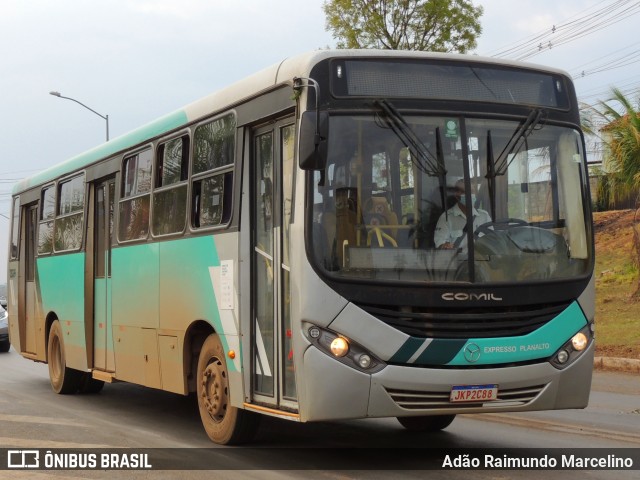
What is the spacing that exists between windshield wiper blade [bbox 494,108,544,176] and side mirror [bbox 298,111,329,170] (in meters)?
1.43

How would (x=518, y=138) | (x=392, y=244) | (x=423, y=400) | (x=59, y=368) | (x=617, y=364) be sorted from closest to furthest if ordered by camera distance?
1. (x=423, y=400)
2. (x=392, y=244)
3. (x=518, y=138)
4. (x=59, y=368)
5. (x=617, y=364)

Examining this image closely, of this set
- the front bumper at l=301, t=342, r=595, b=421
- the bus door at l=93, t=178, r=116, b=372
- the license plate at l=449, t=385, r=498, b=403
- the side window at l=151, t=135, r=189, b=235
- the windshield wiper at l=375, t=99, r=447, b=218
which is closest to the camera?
the front bumper at l=301, t=342, r=595, b=421

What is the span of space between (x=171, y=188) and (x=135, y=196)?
131cm

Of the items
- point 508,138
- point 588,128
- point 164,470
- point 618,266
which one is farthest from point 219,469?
point 618,266

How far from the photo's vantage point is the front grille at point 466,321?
26.8 ft

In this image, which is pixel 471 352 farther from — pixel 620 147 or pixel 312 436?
pixel 620 147

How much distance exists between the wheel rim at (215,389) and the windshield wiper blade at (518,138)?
3.05 m

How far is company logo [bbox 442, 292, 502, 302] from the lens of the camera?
820 cm

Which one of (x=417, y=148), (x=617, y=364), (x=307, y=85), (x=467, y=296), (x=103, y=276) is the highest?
(x=307, y=85)

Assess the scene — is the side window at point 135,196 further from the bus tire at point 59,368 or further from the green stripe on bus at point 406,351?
the green stripe on bus at point 406,351

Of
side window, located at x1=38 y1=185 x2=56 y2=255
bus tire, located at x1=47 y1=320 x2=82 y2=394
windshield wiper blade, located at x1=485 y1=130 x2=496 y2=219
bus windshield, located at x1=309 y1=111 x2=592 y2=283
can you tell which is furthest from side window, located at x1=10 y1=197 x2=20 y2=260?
windshield wiper blade, located at x1=485 y1=130 x2=496 y2=219

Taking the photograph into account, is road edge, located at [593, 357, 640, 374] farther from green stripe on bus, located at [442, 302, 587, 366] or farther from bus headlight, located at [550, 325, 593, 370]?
green stripe on bus, located at [442, 302, 587, 366]

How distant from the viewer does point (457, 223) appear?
27.6ft

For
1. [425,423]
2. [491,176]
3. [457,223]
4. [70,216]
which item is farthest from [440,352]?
[70,216]
